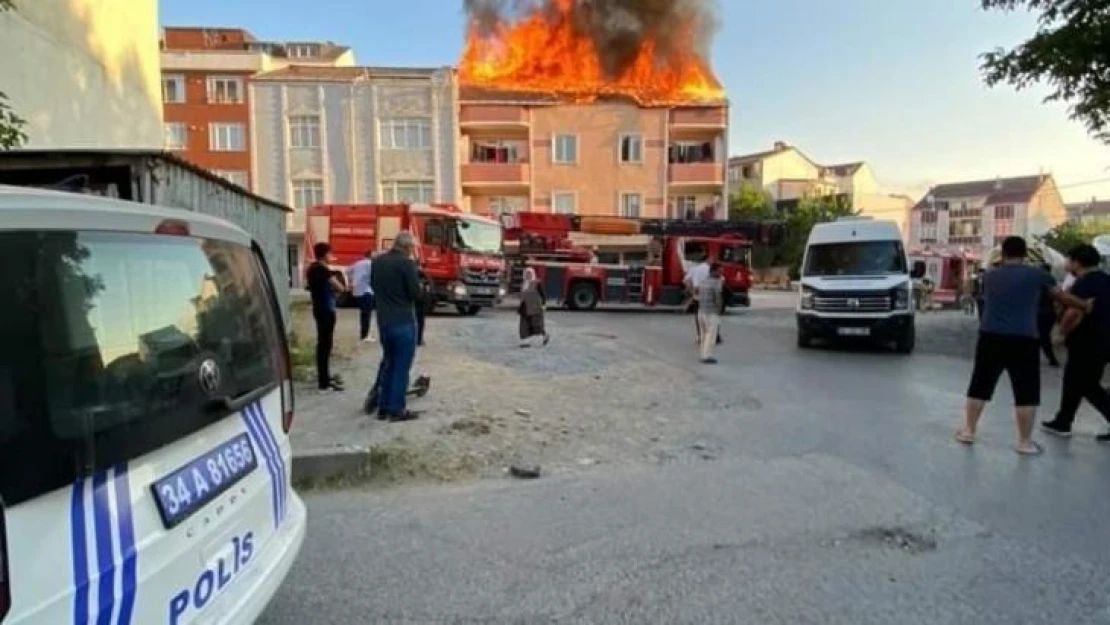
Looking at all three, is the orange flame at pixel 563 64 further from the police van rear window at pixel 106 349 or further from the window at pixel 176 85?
the police van rear window at pixel 106 349

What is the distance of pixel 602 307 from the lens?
26781 millimetres

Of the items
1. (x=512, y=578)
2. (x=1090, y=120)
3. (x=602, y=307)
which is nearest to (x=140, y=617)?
(x=512, y=578)

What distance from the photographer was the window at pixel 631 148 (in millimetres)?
41781

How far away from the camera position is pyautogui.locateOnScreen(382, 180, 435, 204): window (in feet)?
133

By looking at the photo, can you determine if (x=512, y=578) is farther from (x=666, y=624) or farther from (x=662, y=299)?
(x=662, y=299)

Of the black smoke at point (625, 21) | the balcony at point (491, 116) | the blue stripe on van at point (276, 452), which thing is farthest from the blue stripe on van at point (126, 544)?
the balcony at point (491, 116)

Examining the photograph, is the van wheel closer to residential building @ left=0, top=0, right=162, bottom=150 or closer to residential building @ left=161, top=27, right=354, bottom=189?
residential building @ left=0, top=0, right=162, bottom=150

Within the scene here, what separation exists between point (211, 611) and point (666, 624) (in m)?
1.85

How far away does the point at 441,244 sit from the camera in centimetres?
2156

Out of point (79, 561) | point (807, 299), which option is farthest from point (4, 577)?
point (807, 299)

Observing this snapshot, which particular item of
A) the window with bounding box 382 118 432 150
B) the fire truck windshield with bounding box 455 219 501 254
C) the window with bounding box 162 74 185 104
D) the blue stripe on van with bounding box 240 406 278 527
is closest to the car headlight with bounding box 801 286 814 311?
the fire truck windshield with bounding box 455 219 501 254

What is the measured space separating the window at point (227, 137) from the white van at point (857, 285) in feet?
119

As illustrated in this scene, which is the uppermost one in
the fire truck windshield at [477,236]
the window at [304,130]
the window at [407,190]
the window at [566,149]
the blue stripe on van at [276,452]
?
the window at [304,130]

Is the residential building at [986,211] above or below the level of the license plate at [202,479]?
above
